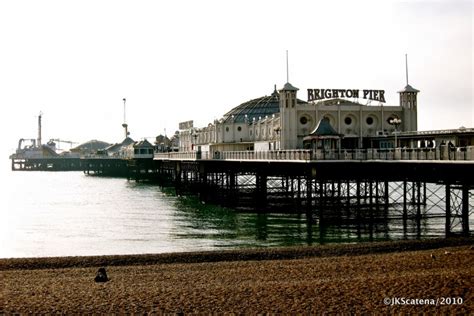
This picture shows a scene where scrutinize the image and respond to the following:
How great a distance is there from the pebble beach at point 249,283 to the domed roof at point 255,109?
55.9 m

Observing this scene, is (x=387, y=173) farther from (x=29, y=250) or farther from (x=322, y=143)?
(x=29, y=250)

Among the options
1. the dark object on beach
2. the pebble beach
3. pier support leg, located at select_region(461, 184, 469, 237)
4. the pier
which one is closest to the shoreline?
the pebble beach

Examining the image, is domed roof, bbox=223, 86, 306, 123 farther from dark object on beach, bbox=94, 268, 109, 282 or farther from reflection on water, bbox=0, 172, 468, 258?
dark object on beach, bbox=94, 268, 109, 282

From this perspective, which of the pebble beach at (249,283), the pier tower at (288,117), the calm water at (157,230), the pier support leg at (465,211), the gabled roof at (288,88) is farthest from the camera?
the pier tower at (288,117)

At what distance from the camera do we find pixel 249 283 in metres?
23.1

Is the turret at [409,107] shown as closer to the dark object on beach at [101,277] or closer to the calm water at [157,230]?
the calm water at [157,230]

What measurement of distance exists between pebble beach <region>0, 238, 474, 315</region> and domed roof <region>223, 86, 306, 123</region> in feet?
184

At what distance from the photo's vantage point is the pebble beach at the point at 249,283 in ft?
62.6

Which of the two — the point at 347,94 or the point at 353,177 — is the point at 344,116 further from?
the point at 353,177

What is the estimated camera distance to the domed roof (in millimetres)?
88938

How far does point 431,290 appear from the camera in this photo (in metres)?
20.2

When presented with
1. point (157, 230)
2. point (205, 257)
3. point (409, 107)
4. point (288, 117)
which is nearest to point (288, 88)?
point (288, 117)

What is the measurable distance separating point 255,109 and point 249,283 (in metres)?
70.0

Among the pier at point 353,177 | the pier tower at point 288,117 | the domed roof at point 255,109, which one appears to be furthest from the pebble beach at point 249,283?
the domed roof at point 255,109
